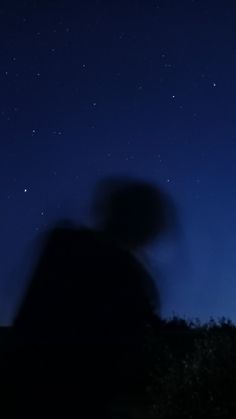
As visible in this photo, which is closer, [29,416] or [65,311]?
[29,416]

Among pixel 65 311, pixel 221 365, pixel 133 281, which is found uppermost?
pixel 133 281

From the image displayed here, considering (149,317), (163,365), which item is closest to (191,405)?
(163,365)

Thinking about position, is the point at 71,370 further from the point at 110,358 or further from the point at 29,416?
the point at 29,416

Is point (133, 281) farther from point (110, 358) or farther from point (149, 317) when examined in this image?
point (110, 358)

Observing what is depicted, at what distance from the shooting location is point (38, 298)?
24.7 metres

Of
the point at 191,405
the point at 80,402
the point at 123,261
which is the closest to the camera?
the point at 191,405

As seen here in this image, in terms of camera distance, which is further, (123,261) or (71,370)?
(123,261)

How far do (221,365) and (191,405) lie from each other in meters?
0.95

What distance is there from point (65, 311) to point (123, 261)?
124 inches

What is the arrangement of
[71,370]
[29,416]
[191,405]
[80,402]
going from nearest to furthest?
[191,405], [29,416], [80,402], [71,370]

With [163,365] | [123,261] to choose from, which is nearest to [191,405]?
[163,365]

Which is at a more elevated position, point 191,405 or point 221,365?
point 221,365

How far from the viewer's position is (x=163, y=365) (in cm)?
1745

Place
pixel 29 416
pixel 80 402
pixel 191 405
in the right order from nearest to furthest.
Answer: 1. pixel 191 405
2. pixel 29 416
3. pixel 80 402
